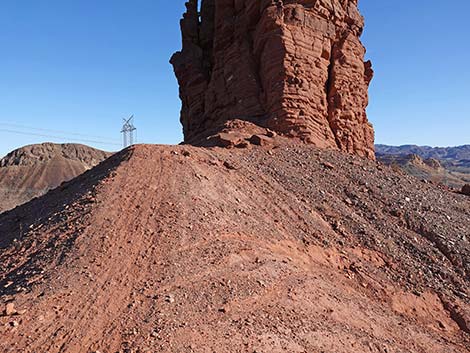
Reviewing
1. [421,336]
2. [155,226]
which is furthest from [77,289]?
[421,336]

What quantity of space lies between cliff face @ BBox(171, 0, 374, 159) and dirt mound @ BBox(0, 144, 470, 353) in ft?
13.9

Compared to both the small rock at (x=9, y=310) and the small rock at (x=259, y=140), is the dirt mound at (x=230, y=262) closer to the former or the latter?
the small rock at (x=9, y=310)

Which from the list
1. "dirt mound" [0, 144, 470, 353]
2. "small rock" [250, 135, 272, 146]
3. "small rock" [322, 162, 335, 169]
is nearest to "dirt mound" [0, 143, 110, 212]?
"small rock" [250, 135, 272, 146]

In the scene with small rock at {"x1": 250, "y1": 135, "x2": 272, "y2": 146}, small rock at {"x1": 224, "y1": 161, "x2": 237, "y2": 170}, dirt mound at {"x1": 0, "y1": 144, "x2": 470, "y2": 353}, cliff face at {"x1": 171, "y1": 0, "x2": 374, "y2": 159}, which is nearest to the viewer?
dirt mound at {"x1": 0, "y1": 144, "x2": 470, "y2": 353}

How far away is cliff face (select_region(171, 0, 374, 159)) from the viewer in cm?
1708

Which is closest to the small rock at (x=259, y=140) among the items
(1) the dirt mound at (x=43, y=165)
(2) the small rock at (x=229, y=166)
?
(2) the small rock at (x=229, y=166)

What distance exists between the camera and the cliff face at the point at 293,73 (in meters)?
17.1

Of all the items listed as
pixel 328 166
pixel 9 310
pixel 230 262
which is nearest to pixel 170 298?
pixel 230 262

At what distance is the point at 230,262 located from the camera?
7.83 m

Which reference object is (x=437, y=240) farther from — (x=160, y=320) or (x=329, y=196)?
(x=160, y=320)

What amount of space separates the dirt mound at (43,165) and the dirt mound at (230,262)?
62697mm

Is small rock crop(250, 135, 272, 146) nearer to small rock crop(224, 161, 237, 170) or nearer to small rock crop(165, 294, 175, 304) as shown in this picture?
small rock crop(224, 161, 237, 170)

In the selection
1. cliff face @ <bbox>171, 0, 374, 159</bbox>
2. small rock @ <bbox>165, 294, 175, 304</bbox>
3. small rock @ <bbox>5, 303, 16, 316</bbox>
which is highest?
cliff face @ <bbox>171, 0, 374, 159</bbox>

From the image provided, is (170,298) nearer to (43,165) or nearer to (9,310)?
(9,310)
